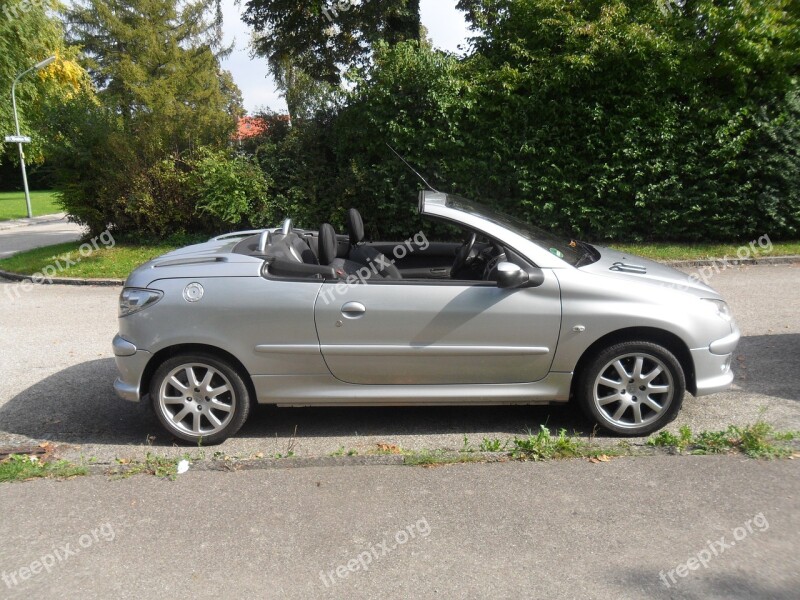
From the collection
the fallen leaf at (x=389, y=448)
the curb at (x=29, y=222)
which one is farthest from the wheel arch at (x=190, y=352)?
the curb at (x=29, y=222)

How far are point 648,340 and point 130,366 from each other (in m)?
3.51

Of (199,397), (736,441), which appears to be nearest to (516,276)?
(736,441)

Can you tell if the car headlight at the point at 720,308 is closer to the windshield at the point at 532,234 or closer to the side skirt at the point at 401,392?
the windshield at the point at 532,234

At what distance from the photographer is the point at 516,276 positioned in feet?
14.9

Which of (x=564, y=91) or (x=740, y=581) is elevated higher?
(x=564, y=91)

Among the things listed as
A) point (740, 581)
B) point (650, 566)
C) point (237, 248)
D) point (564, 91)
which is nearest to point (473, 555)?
point (650, 566)

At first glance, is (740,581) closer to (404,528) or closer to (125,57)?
(404,528)

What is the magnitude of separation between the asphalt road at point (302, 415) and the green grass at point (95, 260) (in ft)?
16.7

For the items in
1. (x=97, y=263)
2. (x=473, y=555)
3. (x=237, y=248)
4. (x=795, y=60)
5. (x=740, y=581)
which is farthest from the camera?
(x=97, y=263)

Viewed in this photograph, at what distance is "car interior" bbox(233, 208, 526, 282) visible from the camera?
4.83 metres

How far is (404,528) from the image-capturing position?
11.9ft

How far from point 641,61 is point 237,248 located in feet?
30.3

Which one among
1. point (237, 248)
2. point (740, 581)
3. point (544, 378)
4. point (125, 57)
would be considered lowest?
point (740, 581)

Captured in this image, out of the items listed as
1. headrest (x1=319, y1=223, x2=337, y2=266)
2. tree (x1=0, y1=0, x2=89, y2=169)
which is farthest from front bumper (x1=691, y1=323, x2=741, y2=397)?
tree (x1=0, y1=0, x2=89, y2=169)
